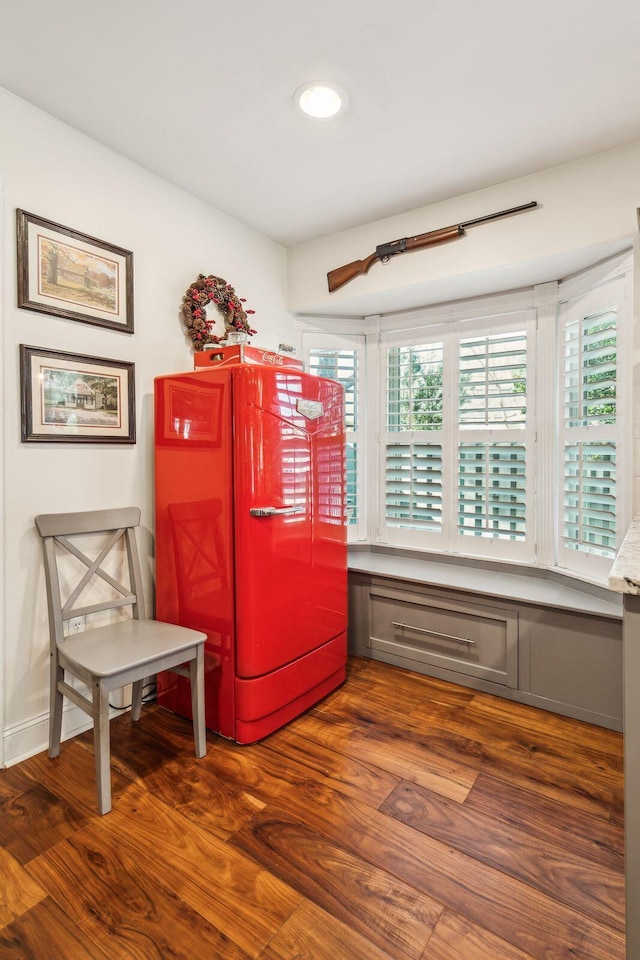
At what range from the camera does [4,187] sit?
175 centimetres

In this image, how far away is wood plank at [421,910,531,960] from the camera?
1127 millimetres

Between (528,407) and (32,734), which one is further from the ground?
(528,407)

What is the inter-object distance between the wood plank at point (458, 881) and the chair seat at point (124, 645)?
2.19ft

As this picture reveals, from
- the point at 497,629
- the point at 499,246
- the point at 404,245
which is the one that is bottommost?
the point at 497,629

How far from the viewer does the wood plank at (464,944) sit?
113 centimetres

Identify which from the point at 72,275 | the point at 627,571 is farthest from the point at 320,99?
the point at 627,571

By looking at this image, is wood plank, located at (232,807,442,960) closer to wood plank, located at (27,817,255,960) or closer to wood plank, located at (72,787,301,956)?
wood plank, located at (72,787,301,956)

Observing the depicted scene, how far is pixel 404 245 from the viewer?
2.60 metres

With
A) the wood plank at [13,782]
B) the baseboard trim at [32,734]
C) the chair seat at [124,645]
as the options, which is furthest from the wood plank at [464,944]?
the baseboard trim at [32,734]

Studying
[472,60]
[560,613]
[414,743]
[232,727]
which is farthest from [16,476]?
[560,613]

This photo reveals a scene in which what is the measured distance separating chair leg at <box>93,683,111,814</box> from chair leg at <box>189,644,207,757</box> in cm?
36

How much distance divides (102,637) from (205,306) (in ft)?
5.62

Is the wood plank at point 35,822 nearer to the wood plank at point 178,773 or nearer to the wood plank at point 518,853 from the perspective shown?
the wood plank at point 178,773

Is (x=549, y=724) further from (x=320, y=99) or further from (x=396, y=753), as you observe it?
(x=320, y=99)
